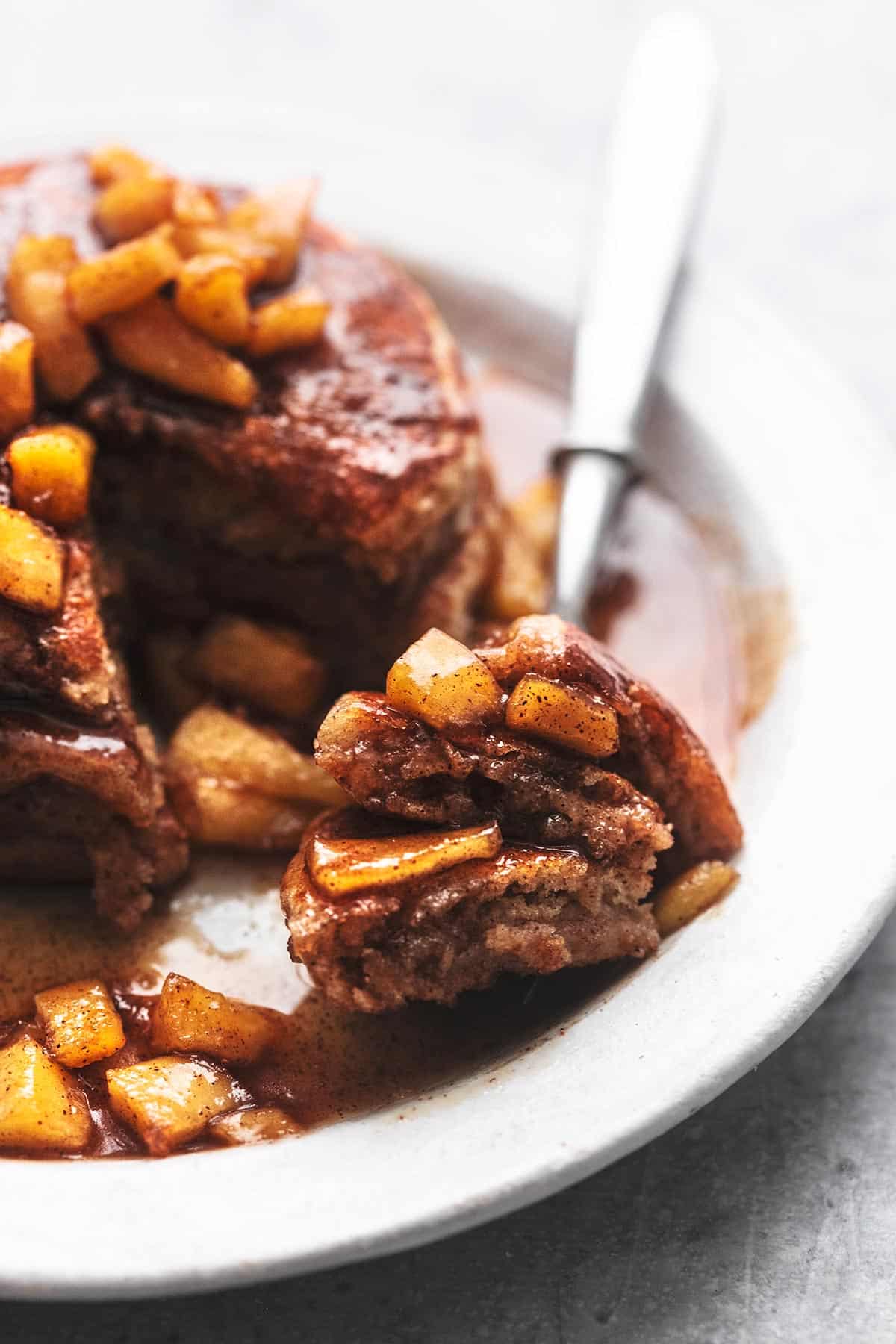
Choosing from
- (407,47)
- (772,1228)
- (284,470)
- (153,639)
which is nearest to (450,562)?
(284,470)

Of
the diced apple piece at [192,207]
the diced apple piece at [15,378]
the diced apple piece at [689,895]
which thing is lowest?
the diced apple piece at [689,895]

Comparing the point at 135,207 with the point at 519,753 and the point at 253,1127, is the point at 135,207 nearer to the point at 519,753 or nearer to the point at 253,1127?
the point at 519,753

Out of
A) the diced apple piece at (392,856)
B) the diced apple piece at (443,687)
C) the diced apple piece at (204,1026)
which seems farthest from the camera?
the diced apple piece at (204,1026)

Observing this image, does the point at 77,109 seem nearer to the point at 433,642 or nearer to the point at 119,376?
the point at 119,376

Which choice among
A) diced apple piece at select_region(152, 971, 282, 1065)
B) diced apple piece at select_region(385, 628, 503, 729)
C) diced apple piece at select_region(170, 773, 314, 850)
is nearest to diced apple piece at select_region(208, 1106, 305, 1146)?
diced apple piece at select_region(152, 971, 282, 1065)

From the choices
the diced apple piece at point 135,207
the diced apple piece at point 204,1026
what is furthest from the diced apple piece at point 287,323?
the diced apple piece at point 204,1026

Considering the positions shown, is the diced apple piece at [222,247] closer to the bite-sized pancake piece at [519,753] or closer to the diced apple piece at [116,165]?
the diced apple piece at [116,165]

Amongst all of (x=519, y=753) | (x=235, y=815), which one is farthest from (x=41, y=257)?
(x=519, y=753)
